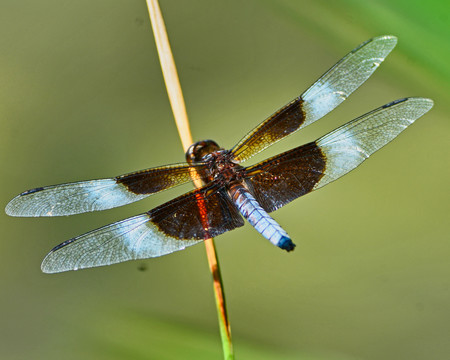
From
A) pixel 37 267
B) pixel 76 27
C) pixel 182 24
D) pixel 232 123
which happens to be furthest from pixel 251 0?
pixel 37 267

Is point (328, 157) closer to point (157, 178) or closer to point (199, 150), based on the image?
point (199, 150)

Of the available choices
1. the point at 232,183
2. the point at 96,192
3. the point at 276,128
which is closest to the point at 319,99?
the point at 276,128

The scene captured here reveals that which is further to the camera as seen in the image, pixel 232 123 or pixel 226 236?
pixel 232 123

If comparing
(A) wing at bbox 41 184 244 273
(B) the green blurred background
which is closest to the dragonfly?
(A) wing at bbox 41 184 244 273

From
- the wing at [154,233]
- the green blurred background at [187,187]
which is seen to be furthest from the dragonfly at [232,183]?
the green blurred background at [187,187]

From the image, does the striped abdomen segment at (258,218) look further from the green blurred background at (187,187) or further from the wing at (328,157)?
the green blurred background at (187,187)

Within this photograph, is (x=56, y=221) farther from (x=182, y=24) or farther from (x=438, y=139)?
(x=438, y=139)

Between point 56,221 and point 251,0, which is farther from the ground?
point 251,0

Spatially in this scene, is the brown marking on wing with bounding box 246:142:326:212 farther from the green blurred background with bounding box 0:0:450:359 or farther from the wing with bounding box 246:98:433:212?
the green blurred background with bounding box 0:0:450:359
